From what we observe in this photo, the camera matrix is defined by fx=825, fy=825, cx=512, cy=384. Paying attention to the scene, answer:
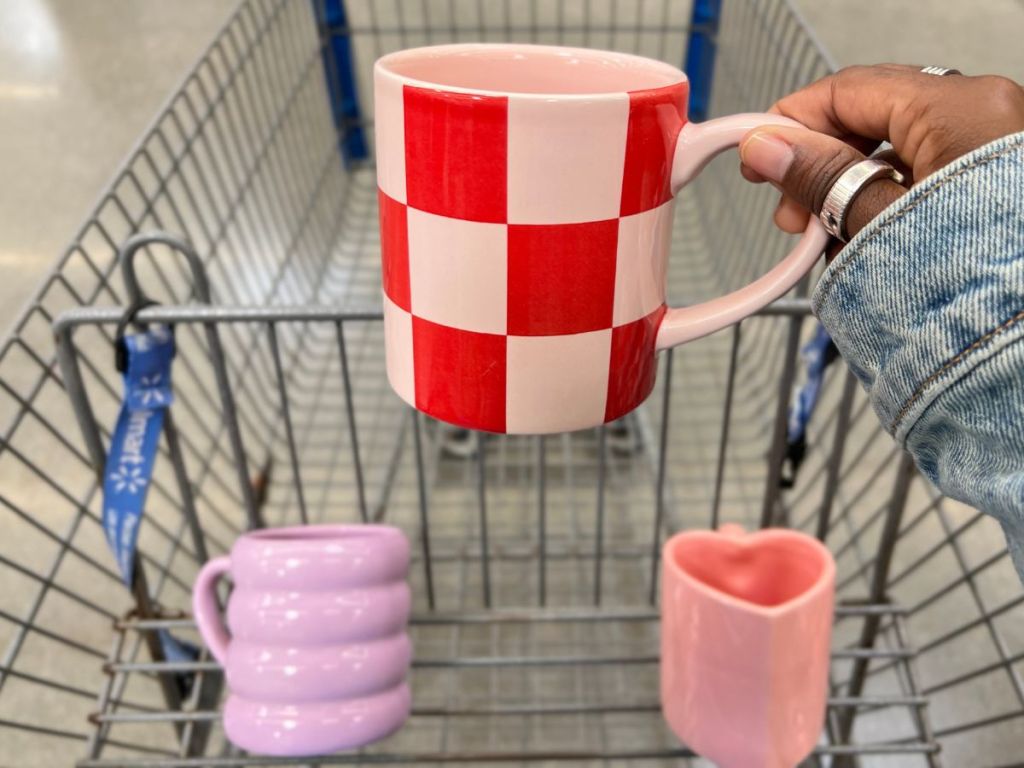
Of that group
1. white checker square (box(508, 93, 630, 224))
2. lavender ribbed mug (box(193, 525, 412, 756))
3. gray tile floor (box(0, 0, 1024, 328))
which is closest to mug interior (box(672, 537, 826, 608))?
lavender ribbed mug (box(193, 525, 412, 756))

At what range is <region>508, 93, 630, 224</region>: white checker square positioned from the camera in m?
0.32

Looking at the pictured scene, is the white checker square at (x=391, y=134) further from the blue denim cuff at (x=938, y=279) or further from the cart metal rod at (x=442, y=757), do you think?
the cart metal rod at (x=442, y=757)

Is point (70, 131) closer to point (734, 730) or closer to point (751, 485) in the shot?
point (751, 485)

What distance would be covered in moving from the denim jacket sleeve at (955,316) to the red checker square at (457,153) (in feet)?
0.46

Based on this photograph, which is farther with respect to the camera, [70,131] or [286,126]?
[70,131]

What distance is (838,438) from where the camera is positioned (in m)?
0.69

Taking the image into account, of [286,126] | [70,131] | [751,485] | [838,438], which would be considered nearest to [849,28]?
[751,485]

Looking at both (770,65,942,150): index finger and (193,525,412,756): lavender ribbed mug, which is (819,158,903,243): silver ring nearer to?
(770,65,942,150): index finger

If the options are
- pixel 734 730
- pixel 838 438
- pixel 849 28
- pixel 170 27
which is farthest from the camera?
pixel 170 27

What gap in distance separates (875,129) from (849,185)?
6 cm

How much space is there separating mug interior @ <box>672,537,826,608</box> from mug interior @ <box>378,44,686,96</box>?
0.33 metres

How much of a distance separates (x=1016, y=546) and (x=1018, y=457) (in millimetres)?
61

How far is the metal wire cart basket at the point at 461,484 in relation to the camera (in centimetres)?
88

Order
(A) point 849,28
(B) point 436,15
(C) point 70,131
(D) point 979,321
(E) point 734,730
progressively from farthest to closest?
(C) point 70,131 < (A) point 849,28 < (B) point 436,15 < (E) point 734,730 < (D) point 979,321
